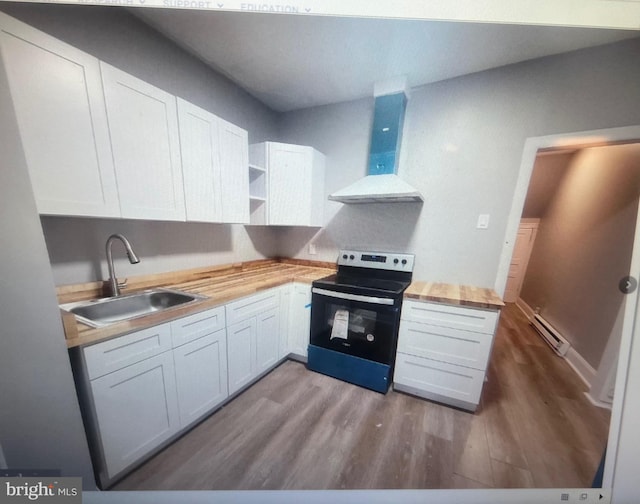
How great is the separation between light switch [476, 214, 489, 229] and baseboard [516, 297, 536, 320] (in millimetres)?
1836

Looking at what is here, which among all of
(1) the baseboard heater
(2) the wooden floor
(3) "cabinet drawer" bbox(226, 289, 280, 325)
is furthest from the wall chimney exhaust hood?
(1) the baseboard heater

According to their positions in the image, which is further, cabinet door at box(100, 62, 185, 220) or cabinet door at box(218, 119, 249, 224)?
cabinet door at box(218, 119, 249, 224)

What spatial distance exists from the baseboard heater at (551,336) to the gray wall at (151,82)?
9.50 ft

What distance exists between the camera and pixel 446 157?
165cm

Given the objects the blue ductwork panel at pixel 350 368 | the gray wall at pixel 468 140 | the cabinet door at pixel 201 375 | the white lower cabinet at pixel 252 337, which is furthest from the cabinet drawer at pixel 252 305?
the gray wall at pixel 468 140

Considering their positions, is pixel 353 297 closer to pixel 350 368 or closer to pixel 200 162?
pixel 350 368

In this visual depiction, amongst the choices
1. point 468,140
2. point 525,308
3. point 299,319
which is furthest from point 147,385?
point 525,308

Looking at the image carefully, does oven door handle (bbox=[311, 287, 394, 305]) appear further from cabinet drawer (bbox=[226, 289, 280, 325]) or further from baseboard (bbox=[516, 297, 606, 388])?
baseboard (bbox=[516, 297, 606, 388])

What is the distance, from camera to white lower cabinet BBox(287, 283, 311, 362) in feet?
5.63

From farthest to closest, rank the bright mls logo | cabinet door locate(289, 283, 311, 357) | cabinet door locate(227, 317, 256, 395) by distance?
1. cabinet door locate(289, 283, 311, 357)
2. cabinet door locate(227, 317, 256, 395)
3. the bright mls logo

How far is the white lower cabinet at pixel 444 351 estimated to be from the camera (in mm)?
1287

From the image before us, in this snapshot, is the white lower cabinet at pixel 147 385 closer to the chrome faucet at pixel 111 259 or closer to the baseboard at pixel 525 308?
the chrome faucet at pixel 111 259

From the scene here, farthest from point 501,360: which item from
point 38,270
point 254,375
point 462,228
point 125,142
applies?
point 125,142

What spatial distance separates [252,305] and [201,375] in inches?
18.4
